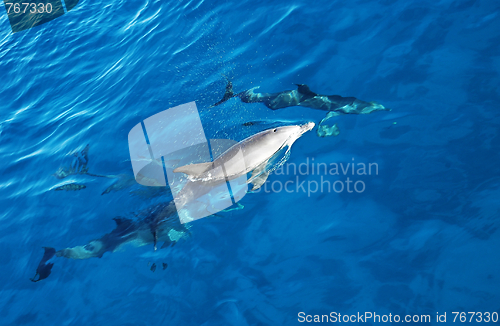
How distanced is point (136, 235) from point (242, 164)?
8.72 feet

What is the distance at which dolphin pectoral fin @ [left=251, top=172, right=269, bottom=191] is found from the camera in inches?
276

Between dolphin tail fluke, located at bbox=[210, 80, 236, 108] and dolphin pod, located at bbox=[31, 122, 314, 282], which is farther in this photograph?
dolphin tail fluke, located at bbox=[210, 80, 236, 108]

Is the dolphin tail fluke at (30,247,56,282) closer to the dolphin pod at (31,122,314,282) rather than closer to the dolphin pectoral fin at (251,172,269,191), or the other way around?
the dolphin pod at (31,122,314,282)

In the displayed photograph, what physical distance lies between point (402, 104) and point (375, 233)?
2.92m

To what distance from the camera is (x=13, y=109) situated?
1301 cm

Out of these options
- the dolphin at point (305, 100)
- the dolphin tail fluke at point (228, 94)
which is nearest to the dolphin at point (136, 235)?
the dolphin tail fluke at point (228, 94)

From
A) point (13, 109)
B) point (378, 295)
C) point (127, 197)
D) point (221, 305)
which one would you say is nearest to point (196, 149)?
point (127, 197)

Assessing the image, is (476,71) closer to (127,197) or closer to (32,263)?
(127,197)

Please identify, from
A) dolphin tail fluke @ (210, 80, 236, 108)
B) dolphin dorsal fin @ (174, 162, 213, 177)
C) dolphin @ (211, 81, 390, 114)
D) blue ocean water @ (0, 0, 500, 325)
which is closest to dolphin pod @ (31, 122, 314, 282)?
dolphin dorsal fin @ (174, 162, 213, 177)

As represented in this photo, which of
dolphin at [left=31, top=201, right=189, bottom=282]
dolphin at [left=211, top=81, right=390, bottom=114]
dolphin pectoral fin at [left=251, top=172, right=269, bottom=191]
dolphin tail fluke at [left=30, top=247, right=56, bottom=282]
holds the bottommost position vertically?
dolphin tail fluke at [left=30, top=247, right=56, bottom=282]

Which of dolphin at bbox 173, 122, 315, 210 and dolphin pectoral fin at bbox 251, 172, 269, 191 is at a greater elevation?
dolphin at bbox 173, 122, 315, 210

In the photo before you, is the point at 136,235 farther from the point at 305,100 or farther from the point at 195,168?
the point at 305,100

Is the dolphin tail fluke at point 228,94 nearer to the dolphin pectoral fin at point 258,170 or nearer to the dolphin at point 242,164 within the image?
the dolphin at point 242,164

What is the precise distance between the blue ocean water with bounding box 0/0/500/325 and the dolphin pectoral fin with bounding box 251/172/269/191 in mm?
219
